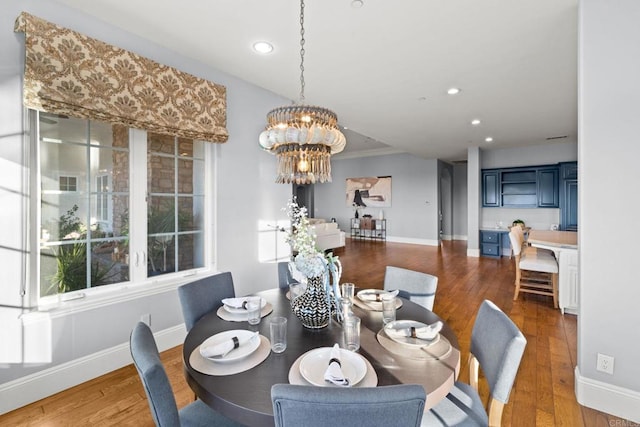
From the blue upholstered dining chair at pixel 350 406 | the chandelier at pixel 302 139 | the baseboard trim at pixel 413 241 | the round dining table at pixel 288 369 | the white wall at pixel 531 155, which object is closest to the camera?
the blue upholstered dining chair at pixel 350 406

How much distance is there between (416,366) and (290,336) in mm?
587

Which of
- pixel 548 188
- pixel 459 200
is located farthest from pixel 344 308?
pixel 459 200

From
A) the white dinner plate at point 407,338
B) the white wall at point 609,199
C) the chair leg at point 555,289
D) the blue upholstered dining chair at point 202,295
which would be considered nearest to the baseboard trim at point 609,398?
the white wall at point 609,199

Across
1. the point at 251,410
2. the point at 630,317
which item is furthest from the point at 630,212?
the point at 251,410

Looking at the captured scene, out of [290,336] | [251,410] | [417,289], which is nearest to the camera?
[251,410]

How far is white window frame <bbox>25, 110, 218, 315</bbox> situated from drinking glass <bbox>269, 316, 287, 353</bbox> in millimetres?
1841

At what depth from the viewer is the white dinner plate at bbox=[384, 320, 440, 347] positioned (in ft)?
4.26

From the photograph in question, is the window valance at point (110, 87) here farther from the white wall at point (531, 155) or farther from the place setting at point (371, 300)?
the white wall at point (531, 155)

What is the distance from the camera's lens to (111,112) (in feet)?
7.30

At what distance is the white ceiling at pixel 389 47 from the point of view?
2135 millimetres

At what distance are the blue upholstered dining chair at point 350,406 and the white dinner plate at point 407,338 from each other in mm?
551

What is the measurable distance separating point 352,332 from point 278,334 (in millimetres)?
321

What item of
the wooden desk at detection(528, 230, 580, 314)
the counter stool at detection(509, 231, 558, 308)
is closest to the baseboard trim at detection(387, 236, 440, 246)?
the counter stool at detection(509, 231, 558, 308)

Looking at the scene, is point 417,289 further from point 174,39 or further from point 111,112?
point 174,39
